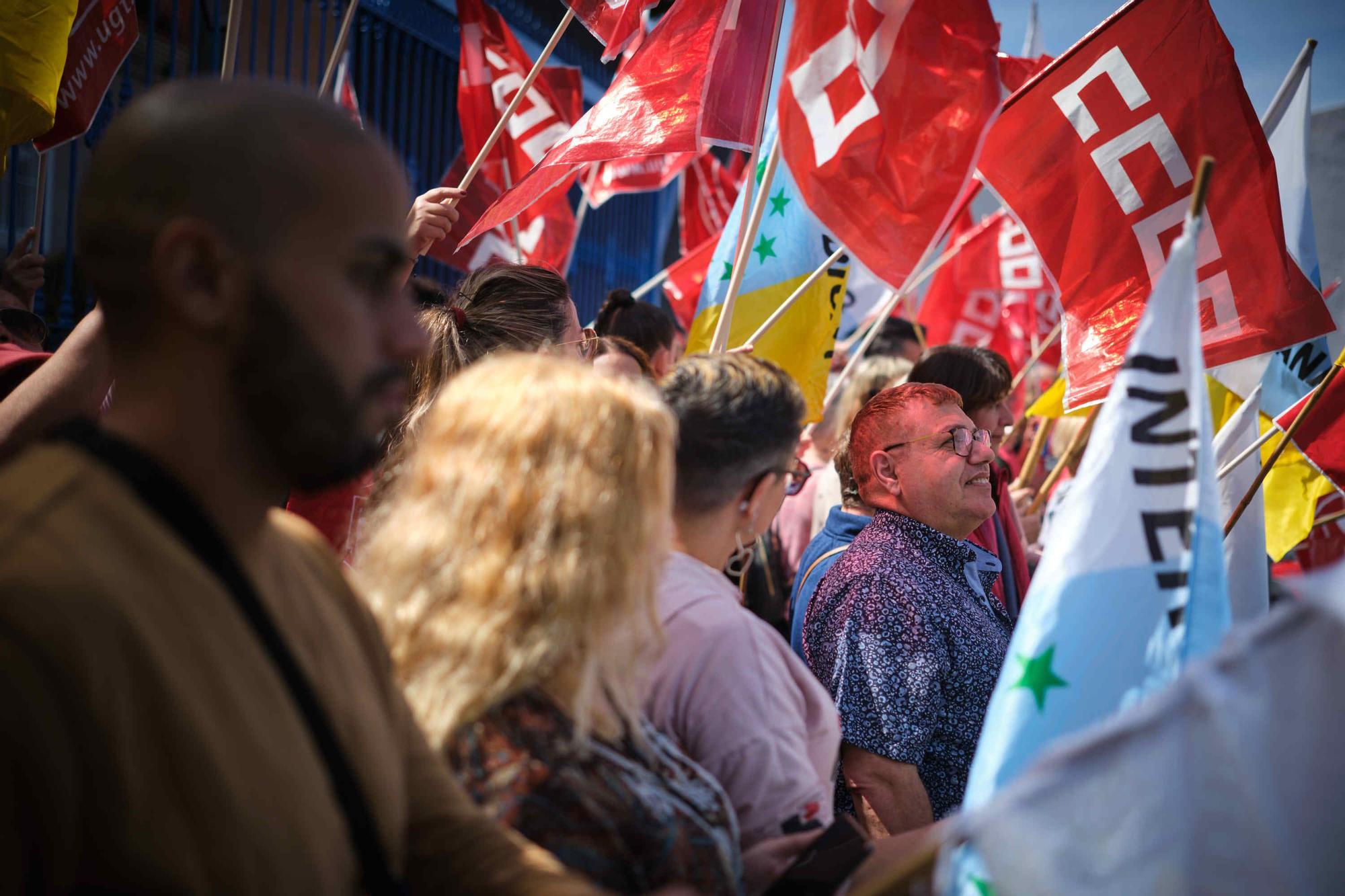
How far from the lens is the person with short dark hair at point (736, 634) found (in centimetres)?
172

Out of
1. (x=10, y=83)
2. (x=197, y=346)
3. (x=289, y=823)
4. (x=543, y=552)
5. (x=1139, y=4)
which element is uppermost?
(x=1139, y=4)

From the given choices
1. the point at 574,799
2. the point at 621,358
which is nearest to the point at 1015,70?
the point at 621,358

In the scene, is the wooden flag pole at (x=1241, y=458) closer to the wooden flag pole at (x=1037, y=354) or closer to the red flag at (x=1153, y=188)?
the red flag at (x=1153, y=188)

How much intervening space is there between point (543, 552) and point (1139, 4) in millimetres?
3178

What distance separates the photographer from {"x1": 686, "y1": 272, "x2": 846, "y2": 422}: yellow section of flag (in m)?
4.65

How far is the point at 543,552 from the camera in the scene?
1.40 metres

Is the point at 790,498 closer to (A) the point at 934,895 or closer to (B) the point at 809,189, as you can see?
(B) the point at 809,189

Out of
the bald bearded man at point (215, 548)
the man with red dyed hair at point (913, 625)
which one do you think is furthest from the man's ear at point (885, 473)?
the bald bearded man at point (215, 548)

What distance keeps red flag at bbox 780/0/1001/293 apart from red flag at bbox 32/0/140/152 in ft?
8.38

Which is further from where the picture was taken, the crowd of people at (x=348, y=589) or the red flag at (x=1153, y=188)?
the red flag at (x=1153, y=188)

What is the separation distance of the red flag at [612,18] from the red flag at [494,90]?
5.73 feet

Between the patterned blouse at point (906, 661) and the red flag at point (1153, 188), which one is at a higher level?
the red flag at point (1153, 188)

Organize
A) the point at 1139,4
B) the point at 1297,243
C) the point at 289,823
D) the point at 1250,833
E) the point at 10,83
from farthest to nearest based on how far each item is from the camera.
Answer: the point at 1297,243 < the point at 1139,4 < the point at 10,83 < the point at 1250,833 < the point at 289,823

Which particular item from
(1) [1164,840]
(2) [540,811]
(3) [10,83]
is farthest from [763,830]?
Answer: (3) [10,83]
